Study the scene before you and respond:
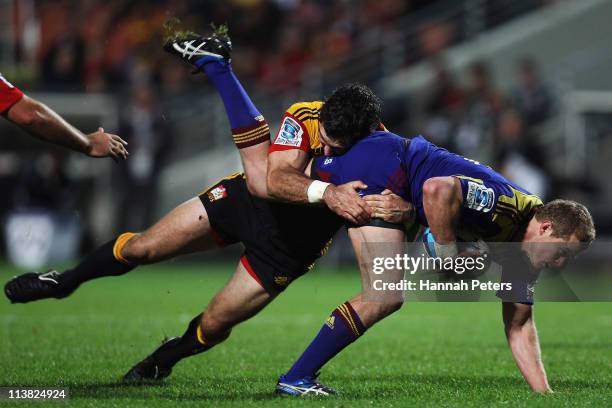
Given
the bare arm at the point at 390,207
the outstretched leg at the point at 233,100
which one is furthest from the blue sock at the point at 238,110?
the bare arm at the point at 390,207

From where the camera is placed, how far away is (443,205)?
5902 mm

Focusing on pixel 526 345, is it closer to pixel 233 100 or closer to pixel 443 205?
pixel 443 205

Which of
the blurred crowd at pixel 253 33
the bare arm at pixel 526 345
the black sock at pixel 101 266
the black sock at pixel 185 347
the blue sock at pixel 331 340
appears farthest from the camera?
the blurred crowd at pixel 253 33

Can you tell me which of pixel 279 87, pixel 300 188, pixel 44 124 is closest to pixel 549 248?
pixel 300 188

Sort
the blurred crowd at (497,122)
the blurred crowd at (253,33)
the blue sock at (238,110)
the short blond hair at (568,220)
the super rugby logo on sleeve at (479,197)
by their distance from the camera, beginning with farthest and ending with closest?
the blurred crowd at (253,33)
the blurred crowd at (497,122)
the blue sock at (238,110)
the short blond hair at (568,220)
the super rugby logo on sleeve at (479,197)

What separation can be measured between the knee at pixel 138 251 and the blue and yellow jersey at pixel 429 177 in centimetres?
123

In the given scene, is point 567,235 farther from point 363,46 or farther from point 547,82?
point 363,46

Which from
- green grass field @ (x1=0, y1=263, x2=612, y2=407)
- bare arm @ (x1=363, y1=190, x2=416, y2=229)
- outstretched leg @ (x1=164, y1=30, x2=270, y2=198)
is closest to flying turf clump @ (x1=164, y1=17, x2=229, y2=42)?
outstretched leg @ (x1=164, y1=30, x2=270, y2=198)

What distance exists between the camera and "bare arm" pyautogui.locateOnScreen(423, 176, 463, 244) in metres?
5.91

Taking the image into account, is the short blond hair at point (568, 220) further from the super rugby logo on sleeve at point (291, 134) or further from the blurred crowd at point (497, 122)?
the blurred crowd at point (497, 122)

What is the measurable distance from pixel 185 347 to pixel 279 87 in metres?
11.8

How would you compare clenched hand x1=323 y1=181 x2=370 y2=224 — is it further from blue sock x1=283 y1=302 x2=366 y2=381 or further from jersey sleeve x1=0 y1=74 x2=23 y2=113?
jersey sleeve x1=0 y1=74 x2=23 y2=113

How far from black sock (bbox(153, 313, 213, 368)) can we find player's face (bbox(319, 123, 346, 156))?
4.63ft

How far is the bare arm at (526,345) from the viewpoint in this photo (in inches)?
258
